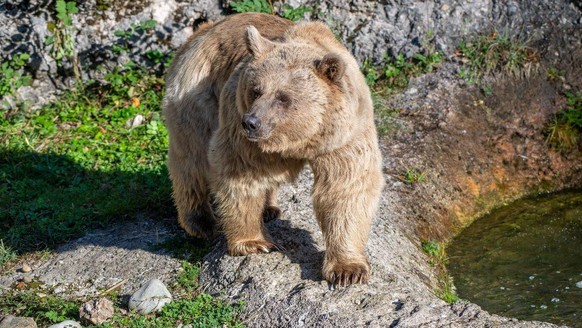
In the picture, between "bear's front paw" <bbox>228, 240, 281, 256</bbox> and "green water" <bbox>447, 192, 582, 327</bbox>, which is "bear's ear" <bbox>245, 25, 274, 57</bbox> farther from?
"green water" <bbox>447, 192, 582, 327</bbox>

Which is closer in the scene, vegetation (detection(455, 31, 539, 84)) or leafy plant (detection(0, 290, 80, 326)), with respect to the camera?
leafy plant (detection(0, 290, 80, 326))

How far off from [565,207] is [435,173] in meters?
1.33

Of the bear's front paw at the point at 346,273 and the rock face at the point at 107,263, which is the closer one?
the bear's front paw at the point at 346,273

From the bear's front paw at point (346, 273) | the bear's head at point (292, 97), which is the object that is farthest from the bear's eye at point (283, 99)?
the bear's front paw at point (346, 273)

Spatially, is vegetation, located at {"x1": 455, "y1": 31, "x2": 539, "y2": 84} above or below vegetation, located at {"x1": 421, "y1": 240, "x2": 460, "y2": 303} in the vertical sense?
above

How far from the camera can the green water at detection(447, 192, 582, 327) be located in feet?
21.2

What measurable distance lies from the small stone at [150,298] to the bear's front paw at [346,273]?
1.07m

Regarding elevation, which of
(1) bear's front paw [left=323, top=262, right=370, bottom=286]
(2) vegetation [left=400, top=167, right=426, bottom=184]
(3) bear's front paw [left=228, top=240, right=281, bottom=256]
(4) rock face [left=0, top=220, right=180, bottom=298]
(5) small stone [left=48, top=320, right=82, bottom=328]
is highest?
(1) bear's front paw [left=323, top=262, right=370, bottom=286]

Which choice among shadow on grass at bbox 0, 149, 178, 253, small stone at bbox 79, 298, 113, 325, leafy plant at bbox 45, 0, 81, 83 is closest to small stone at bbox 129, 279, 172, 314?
small stone at bbox 79, 298, 113, 325

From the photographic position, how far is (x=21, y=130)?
884cm

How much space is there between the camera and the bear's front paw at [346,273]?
5426 millimetres

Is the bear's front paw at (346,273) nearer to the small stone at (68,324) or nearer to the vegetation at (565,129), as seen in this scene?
the small stone at (68,324)

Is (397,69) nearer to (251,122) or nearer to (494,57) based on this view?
(494,57)

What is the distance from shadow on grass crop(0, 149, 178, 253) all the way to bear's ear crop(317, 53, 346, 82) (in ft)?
8.02
